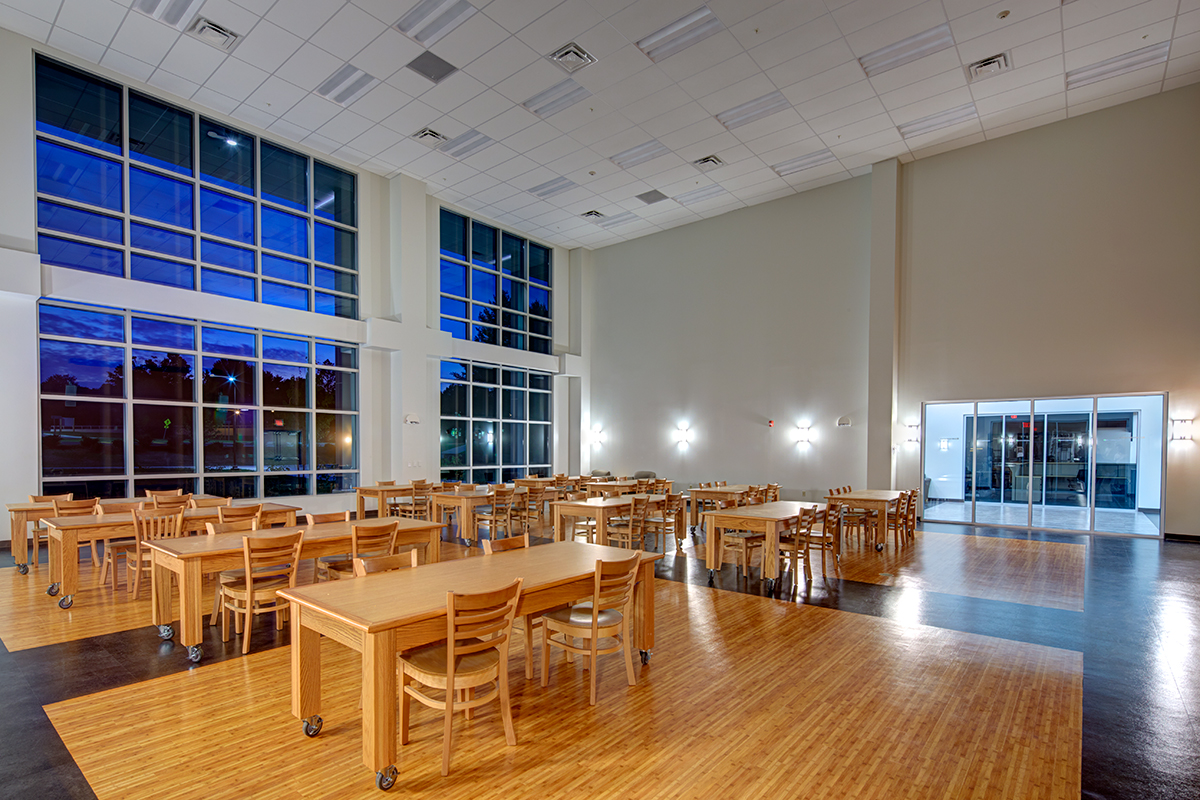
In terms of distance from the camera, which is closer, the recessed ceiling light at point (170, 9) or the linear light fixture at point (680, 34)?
the recessed ceiling light at point (170, 9)

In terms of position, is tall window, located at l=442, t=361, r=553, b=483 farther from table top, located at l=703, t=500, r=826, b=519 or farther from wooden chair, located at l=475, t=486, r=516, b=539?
table top, located at l=703, t=500, r=826, b=519

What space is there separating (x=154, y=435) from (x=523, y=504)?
614 centimetres

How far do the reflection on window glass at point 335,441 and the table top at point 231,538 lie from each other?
662cm

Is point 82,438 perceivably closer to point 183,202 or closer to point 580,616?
point 183,202

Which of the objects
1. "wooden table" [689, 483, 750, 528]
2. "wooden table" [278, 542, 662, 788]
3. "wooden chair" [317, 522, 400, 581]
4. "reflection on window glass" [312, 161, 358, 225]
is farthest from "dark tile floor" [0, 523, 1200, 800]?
"reflection on window glass" [312, 161, 358, 225]

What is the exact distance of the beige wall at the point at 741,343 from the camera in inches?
505

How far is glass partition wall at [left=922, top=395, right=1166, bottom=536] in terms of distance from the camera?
33.0 feet

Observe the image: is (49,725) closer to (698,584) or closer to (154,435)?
(698,584)

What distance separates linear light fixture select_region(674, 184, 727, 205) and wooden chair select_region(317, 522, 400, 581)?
10681 millimetres

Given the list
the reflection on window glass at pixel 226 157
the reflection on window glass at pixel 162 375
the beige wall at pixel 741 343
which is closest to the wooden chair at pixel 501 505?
the reflection on window glass at pixel 162 375

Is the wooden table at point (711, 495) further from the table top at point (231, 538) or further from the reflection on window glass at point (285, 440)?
the reflection on window glass at point (285, 440)

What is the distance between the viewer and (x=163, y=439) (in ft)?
32.3

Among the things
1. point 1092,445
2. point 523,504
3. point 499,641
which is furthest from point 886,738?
point 1092,445

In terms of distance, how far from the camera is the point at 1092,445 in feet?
34.2
